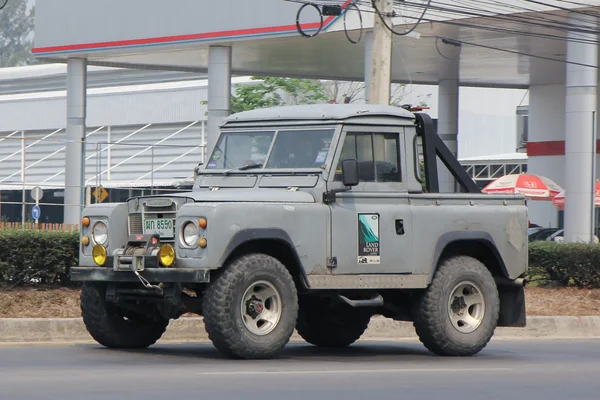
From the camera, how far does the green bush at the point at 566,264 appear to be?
67.2 ft

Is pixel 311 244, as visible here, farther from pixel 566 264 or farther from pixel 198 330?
pixel 566 264

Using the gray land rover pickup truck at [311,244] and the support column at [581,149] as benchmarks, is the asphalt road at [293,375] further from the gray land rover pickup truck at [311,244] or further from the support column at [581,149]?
the support column at [581,149]

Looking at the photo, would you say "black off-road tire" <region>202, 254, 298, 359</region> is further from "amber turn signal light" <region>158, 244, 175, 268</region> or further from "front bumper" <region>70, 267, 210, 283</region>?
"amber turn signal light" <region>158, 244, 175, 268</region>

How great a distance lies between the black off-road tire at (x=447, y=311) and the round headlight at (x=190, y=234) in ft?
9.13

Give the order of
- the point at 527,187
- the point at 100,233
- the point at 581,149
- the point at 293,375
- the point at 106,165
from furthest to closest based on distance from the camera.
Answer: the point at 106,165 < the point at 527,187 < the point at 581,149 < the point at 100,233 < the point at 293,375

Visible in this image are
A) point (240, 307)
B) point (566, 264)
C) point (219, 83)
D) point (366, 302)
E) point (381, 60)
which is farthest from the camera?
point (219, 83)

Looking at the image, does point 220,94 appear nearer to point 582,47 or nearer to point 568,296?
point 582,47

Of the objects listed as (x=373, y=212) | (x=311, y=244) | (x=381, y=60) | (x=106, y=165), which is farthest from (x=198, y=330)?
(x=106, y=165)

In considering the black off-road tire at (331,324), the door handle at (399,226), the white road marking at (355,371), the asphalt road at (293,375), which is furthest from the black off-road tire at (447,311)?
the white road marking at (355,371)

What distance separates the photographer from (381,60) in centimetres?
1953

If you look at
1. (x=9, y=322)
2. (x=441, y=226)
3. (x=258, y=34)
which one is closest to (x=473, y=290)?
(x=441, y=226)

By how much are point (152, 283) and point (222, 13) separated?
64.7 feet

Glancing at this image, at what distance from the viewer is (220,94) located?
31.7 metres

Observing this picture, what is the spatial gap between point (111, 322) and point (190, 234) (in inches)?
66.1
